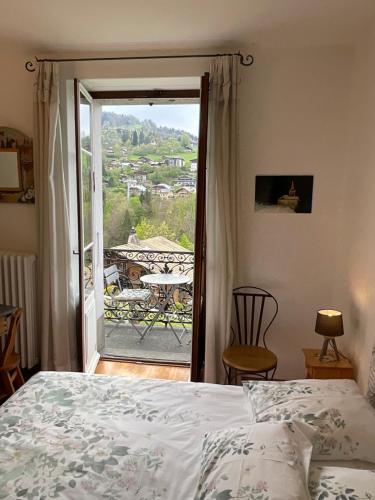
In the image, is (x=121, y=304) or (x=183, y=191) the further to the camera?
(x=121, y=304)

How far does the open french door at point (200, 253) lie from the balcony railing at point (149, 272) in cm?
164

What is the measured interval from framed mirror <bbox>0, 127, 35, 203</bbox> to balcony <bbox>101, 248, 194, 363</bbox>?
5.37 feet

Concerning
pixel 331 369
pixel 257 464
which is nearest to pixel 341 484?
pixel 257 464

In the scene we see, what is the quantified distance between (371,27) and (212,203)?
4.81ft

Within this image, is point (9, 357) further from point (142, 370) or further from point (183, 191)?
point (183, 191)

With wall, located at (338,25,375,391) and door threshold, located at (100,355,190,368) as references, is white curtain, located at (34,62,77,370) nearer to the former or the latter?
door threshold, located at (100,355,190,368)

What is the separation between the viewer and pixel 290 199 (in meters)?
2.78

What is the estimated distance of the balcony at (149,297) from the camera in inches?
168

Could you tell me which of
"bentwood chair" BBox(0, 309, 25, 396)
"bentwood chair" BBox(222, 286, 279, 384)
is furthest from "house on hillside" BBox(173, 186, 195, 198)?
"bentwood chair" BBox(0, 309, 25, 396)

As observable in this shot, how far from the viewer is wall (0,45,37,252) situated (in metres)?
2.80

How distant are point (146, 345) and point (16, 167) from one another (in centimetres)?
218

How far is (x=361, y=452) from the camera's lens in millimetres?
1345

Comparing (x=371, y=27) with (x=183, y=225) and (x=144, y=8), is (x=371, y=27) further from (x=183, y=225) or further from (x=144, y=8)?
(x=183, y=225)

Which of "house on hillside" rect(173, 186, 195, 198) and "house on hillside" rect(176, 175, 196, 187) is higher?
"house on hillside" rect(176, 175, 196, 187)
